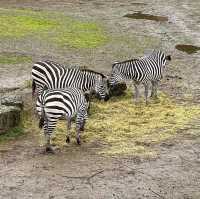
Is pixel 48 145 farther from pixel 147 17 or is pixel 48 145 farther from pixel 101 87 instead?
pixel 147 17

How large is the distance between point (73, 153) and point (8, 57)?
44.1ft

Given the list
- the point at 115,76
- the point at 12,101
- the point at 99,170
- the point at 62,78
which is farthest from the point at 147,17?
the point at 99,170

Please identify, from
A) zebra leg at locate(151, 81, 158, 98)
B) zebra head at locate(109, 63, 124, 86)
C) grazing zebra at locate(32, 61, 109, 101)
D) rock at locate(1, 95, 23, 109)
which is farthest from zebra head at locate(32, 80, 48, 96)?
zebra leg at locate(151, 81, 158, 98)

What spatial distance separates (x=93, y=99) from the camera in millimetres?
23359

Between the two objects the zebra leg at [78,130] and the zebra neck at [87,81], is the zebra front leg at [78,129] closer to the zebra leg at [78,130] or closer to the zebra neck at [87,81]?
the zebra leg at [78,130]

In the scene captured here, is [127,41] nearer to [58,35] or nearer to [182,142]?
[58,35]

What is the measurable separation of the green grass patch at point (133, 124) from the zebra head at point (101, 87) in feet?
1.55

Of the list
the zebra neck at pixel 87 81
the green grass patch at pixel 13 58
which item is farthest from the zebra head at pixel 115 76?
the green grass patch at pixel 13 58

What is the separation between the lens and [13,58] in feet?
97.0

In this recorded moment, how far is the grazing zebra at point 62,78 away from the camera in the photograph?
69.7ft

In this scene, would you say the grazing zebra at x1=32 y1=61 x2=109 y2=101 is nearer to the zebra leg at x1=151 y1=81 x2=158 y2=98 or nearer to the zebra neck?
the zebra neck

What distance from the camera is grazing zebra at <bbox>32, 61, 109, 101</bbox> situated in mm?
21250

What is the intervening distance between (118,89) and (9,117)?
A: 6.58 m

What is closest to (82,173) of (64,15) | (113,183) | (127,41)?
(113,183)
